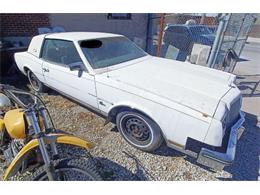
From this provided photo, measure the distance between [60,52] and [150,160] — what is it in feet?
8.19

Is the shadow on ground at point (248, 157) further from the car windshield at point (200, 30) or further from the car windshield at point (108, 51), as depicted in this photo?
the car windshield at point (200, 30)

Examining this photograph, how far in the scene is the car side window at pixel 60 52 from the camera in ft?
10.7

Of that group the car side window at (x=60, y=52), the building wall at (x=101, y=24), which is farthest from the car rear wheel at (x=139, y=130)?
the building wall at (x=101, y=24)

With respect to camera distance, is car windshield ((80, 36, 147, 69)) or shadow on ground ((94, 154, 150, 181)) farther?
car windshield ((80, 36, 147, 69))

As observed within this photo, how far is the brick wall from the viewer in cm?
632

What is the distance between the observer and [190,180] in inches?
95.3

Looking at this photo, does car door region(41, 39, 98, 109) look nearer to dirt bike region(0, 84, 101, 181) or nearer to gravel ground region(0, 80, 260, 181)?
gravel ground region(0, 80, 260, 181)

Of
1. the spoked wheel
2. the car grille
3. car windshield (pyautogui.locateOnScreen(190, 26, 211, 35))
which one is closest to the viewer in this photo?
the spoked wheel

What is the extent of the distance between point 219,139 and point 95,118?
2267 millimetres

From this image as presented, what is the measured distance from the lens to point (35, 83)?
468cm

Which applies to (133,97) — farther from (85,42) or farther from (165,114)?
(85,42)

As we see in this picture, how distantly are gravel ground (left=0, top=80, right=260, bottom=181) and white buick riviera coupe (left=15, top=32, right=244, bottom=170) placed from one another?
0.69ft

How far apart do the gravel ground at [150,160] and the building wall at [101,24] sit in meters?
5.31

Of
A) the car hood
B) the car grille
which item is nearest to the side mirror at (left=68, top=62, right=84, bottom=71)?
the car hood
